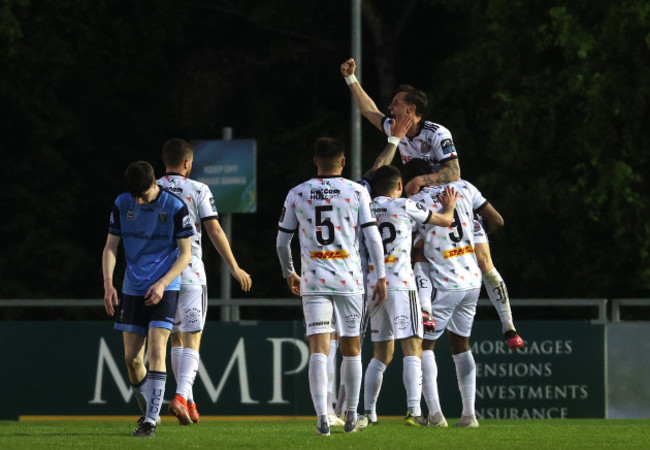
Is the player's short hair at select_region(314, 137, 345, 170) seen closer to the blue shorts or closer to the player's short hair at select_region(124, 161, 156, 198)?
the player's short hair at select_region(124, 161, 156, 198)

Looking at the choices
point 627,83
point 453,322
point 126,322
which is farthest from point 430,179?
point 627,83

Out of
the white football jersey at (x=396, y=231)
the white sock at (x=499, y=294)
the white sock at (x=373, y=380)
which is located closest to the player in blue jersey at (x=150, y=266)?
the white football jersey at (x=396, y=231)

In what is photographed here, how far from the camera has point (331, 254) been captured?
11.7 meters

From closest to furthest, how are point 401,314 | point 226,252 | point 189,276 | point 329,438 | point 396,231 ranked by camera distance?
1. point 329,438
2. point 226,252
3. point 401,314
4. point 396,231
5. point 189,276

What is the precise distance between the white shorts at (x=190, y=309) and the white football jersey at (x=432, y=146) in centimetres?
201

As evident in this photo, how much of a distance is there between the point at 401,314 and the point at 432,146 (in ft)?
4.92

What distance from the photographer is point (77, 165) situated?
31.2 meters

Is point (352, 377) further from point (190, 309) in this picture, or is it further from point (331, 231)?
point (190, 309)

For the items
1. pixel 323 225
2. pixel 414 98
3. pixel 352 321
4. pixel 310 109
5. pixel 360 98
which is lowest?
pixel 352 321

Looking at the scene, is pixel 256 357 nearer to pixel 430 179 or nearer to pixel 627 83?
pixel 430 179

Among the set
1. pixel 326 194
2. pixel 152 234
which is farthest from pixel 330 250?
pixel 152 234

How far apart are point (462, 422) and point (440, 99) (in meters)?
14.6

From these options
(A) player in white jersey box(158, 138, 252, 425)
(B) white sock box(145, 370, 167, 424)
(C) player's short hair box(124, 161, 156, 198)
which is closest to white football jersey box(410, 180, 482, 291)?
(A) player in white jersey box(158, 138, 252, 425)

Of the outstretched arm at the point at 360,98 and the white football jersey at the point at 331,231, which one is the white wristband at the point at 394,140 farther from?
the white football jersey at the point at 331,231
